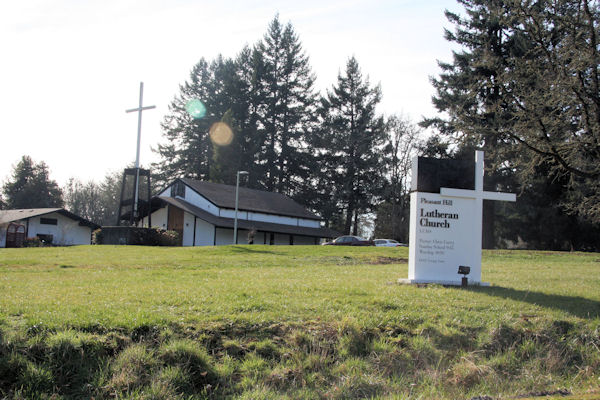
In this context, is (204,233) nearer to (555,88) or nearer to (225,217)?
(225,217)

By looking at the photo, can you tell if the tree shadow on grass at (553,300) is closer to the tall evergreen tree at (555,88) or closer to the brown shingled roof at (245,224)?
the tall evergreen tree at (555,88)

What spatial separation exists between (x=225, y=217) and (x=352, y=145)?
21401 mm

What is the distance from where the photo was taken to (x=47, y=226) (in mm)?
48438

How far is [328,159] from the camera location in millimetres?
62562

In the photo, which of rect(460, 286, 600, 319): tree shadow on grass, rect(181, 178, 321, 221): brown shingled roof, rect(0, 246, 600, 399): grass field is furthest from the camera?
rect(181, 178, 321, 221): brown shingled roof

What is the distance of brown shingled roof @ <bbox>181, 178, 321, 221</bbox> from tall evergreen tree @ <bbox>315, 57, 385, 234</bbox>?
30.6 ft

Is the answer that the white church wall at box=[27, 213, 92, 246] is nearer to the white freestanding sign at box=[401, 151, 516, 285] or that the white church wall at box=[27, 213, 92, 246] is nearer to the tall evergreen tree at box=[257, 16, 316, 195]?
the tall evergreen tree at box=[257, 16, 316, 195]

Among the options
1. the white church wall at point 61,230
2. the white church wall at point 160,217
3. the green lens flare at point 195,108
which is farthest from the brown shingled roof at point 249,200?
the green lens flare at point 195,108

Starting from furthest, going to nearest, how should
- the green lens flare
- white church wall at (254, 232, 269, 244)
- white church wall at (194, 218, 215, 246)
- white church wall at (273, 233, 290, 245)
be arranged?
1. the green lens flare
2. white church wall at (273, 233, 290, 245)
3. white church wall at (254, 232, 269, 244)
4. white church wall at (194, 218, 215, 246)

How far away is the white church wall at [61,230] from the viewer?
4738 centimetres

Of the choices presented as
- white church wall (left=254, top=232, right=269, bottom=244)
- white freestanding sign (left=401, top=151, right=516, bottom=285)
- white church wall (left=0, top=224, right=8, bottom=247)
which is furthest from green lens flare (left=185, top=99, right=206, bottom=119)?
white freestanding sign (left=401, top=151, right=516, bottom=285)

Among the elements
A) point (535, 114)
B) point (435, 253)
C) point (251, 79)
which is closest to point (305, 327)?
point (435, 253)

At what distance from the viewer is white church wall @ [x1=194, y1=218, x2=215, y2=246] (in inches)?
1722

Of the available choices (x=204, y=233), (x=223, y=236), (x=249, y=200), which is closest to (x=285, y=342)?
(x=204, y=233)
